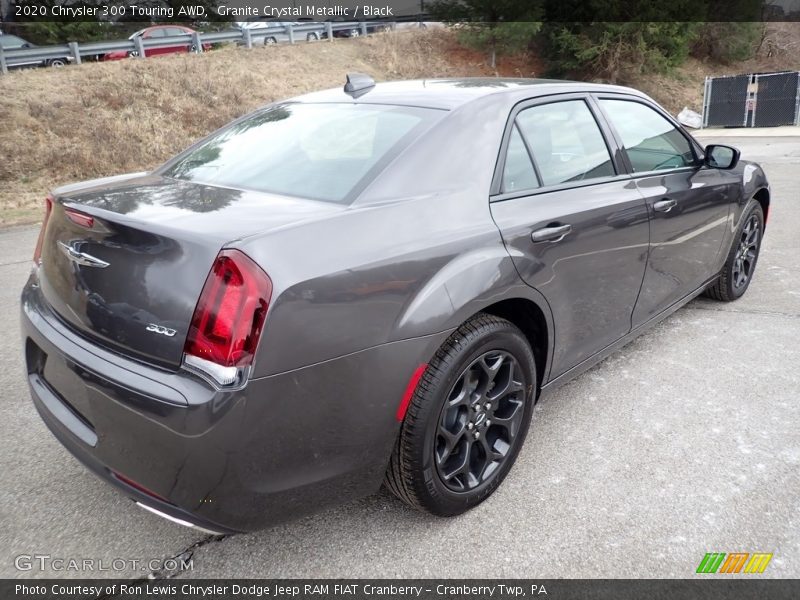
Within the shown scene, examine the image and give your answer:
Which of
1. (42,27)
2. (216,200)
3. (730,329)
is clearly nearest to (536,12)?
(42,27)

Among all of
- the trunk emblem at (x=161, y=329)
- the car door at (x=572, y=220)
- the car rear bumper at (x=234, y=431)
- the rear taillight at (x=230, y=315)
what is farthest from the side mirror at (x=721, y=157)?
the trunk emblem at (x=161, y=329)

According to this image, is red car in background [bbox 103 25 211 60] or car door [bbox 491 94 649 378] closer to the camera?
car door [bbox 491 94 649 378]

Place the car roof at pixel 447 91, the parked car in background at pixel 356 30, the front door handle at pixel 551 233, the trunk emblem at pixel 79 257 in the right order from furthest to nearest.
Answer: the parked car in background at pixel 356 30 < the car roof at pixel 447 91 < the front door handle at pixel 551 233 < the trunk emblem at pixel 79 257

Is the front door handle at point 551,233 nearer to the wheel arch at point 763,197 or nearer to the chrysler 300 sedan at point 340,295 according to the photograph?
the chrysler 300 sedan at point 340,295

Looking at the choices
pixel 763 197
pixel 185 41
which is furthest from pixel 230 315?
pixel 185 41

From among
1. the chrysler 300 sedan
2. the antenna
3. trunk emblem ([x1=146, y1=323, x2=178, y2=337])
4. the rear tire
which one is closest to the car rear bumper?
the chrysler 300 sedan

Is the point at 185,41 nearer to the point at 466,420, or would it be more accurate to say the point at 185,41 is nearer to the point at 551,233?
the point at 551,233

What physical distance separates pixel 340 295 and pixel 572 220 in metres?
1.25

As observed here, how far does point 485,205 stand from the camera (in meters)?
2.38

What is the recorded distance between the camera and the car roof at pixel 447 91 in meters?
2.67

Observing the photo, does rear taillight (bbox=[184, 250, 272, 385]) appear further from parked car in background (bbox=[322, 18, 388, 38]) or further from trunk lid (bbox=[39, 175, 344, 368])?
parked car in background (bbox=[322, 18, 388, 38])

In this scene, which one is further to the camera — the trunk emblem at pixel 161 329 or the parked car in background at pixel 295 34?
the parked car in background at pixel 295 34
